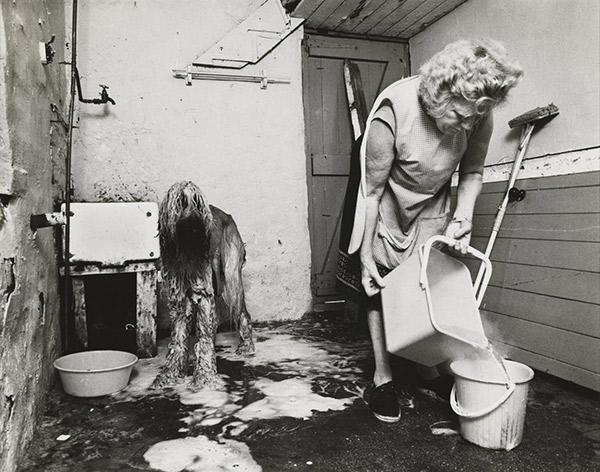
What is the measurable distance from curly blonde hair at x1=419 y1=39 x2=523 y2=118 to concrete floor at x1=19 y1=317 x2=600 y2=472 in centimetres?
122

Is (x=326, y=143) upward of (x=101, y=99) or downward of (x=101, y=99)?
downward

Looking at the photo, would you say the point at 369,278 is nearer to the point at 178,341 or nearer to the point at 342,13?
the point at 178,341

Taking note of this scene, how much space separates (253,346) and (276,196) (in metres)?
1.25

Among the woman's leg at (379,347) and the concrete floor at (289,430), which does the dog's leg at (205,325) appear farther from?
the woman's leg at (379,347)

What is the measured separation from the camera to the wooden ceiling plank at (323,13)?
10.8 ft

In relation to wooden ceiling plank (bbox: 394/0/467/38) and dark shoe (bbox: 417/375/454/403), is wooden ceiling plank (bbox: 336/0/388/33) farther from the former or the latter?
dark shoe (bbox: 417/375/454/403)

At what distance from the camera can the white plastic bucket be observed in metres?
1.54

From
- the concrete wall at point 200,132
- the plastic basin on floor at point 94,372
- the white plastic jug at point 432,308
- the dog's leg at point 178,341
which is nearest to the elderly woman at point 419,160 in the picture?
the white plastic jug at point 432,308

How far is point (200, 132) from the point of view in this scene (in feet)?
11.0

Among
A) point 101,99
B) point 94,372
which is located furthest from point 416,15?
point 94,372

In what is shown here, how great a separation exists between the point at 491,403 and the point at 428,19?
9.82 ft

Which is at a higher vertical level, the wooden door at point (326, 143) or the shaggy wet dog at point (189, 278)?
the wooden door at point (326, 143)

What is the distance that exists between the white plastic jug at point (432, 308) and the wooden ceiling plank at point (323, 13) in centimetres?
229

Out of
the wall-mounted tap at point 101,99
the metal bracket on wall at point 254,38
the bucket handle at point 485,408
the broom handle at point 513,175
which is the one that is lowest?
the bucket handle at point 485,408
